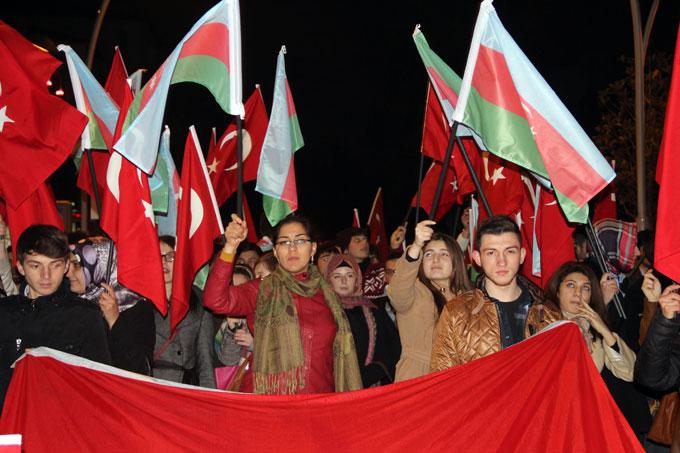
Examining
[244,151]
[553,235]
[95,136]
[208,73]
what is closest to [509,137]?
[553,235]

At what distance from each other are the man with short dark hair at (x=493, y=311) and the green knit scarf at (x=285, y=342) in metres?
0.72

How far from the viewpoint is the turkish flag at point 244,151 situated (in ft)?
31.9

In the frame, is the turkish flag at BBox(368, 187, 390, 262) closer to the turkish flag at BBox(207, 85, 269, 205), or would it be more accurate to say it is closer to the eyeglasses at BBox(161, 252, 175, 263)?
the turkish flag at BBox(207, 85, 269, 205)

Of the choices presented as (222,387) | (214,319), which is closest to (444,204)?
(214,319)

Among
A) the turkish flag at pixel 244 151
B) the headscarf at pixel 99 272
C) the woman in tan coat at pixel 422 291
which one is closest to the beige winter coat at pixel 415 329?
the woman in tan coat at pixel 422 291

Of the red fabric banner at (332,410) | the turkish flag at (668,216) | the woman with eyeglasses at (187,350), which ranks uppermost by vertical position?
the turkish flag at (668,216)

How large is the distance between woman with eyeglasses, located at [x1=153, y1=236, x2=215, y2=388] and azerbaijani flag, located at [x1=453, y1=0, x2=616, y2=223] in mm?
2274

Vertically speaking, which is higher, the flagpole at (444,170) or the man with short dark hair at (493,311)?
the flagpole at (444,170)

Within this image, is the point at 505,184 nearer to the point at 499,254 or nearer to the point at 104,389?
the point at 499,254

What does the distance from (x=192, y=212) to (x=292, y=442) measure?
255 centimetres

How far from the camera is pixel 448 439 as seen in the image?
15.5ft

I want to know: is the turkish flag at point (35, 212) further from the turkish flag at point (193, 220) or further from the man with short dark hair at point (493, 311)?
the man with short dark hair at point (493, 311)

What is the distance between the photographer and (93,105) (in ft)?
26.5

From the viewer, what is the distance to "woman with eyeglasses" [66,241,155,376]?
6062 mm
